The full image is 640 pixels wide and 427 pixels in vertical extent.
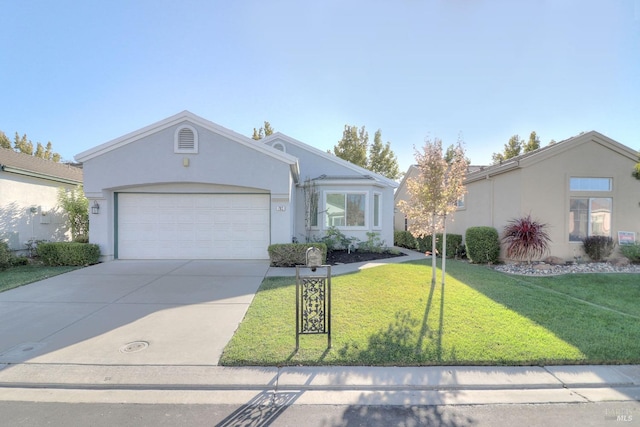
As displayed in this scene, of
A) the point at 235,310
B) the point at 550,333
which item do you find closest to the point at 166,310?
the point at 235,310

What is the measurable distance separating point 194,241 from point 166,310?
531cm

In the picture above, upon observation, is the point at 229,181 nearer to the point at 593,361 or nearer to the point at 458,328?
the point at 458,328

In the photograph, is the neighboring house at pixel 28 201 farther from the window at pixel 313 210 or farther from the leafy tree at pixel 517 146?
the leafy tree at pixel 517 146

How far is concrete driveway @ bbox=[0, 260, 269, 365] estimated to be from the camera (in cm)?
404

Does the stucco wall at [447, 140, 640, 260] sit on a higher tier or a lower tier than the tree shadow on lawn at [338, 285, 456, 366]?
higher

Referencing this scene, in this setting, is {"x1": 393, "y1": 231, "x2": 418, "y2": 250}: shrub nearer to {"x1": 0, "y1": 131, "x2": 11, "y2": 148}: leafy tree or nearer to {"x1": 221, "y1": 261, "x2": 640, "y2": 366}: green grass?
{"x1": 221, "y1": 261, "x2": 640, "y2": 366}: green grass

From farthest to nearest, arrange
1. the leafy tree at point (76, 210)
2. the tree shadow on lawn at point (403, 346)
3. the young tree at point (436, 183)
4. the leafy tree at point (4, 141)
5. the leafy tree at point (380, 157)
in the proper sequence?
the leafy tree at point (380, 157) → the leafy tree at point (4, 141) → the leafy tree at point (76, 210) → the young tree at point (436, 183) → the tree shadow on lawn at point (403, 346)

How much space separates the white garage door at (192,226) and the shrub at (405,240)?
28.8 ft

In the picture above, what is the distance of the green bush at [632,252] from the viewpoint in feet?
32.7

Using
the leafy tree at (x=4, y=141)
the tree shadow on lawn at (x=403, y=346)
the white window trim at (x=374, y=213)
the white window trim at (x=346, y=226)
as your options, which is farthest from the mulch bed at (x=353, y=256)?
the leafy tree at (x=4, y=141)

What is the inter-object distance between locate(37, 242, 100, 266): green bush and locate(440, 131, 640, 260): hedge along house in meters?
14.8

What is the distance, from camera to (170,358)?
12.9 ft

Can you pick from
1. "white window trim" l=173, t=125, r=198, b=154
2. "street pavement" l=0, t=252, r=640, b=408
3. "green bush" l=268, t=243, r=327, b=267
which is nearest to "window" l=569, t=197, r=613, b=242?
"street pavement" l=0, t=252, r=640, b=408

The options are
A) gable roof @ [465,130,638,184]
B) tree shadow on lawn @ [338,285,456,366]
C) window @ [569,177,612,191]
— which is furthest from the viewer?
window @ [569,177,612,191]
